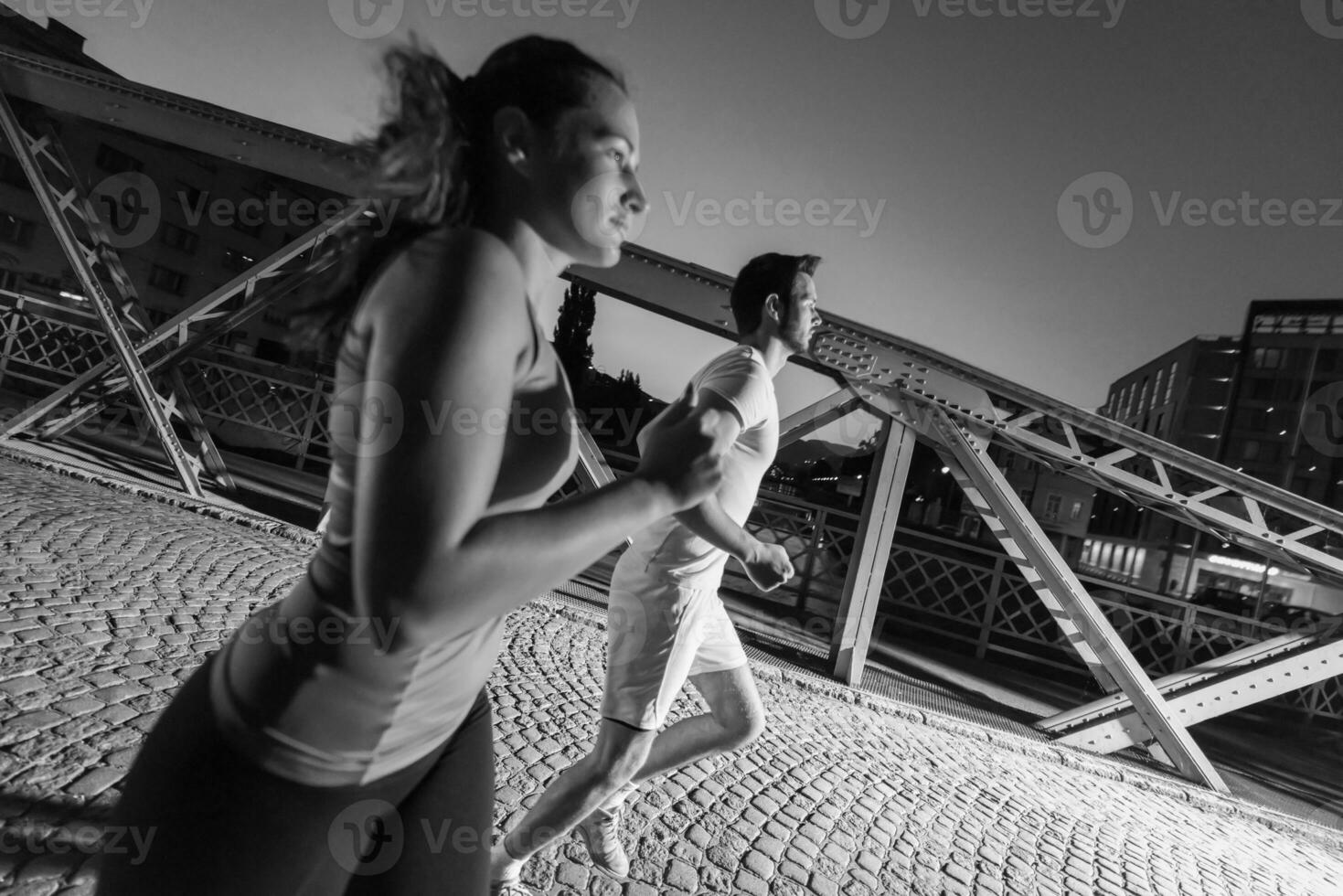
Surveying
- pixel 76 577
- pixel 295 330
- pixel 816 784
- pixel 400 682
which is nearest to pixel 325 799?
pixel 400 682

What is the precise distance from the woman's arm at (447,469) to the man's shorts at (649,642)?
1461 mm

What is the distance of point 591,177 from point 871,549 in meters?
6.31

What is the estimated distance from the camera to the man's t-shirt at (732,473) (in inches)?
87.8

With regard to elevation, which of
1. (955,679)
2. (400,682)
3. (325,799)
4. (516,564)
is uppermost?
Result: (516,564)

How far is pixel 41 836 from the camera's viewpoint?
2492 mm

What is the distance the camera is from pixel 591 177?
997mm

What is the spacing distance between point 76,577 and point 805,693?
5.46 metres

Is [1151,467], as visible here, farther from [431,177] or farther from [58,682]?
[58,682]
